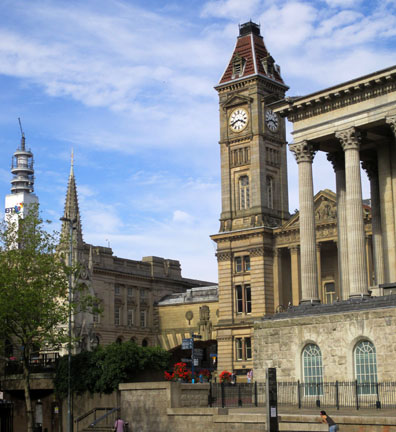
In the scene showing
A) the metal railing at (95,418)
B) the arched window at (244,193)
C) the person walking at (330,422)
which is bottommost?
the metal railing at (95,418)

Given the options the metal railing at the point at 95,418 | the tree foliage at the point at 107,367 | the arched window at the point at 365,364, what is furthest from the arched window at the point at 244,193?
the arched window at the point at 365,364

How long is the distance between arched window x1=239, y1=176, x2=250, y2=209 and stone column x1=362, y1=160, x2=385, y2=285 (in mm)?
31777

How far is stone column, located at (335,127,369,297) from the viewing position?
40.4 metres

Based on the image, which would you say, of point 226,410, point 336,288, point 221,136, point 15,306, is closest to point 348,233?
point 226,410

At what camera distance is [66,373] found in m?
50.0

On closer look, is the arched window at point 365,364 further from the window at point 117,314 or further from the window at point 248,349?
the window at point 117,314

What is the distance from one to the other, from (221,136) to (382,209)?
1535 inches

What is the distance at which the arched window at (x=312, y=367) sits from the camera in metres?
35.2

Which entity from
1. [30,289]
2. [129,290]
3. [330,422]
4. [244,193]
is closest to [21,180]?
[129,290]

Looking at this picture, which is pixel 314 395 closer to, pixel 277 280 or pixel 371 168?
pixel 371 168

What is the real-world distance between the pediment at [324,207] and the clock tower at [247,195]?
12.4 ft

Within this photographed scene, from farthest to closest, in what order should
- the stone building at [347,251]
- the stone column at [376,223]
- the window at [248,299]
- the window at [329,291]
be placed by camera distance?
the window at [248,299]
the window at [329,291]
the stone column at [376,223]
the stone building at [347,251]

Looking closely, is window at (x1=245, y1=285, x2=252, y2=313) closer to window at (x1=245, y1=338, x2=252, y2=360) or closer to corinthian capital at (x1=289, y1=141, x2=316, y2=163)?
window at (x1=245, y1=338, x2=252, y2=360)

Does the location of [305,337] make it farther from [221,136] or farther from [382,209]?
[221,136]
